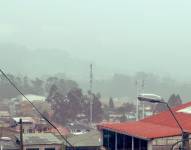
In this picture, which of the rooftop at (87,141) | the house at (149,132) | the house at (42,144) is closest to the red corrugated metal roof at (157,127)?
the house at (149,132)

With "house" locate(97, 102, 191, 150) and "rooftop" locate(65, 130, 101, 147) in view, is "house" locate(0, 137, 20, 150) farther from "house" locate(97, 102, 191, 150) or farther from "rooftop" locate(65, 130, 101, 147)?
"house" locate(97, 102, 191, 150)

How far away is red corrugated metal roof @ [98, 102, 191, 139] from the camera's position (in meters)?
26.5

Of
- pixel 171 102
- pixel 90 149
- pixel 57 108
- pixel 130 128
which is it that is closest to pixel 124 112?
pixel 171 102

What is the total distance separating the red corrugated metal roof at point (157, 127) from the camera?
26539 mm

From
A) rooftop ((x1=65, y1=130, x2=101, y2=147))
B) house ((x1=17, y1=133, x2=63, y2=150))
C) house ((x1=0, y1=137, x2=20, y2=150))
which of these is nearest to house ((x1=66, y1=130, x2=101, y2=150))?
rooftop ((x1=65, y1=130, x2=101, y2=147))

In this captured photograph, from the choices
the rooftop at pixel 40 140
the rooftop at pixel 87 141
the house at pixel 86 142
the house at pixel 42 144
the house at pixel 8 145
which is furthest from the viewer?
the rooftop at pixel 87 141

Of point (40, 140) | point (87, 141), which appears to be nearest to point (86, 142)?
point (87, 141)

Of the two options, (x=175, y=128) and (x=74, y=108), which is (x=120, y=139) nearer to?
(x=175, y=128)

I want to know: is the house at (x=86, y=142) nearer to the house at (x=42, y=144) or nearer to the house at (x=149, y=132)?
the house at (x=42, y=144)

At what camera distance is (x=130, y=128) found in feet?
99.2

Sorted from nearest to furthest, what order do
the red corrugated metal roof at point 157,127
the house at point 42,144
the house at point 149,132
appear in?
the house at point 149,132, the red corrugated metal roof at point 157,127, the house at point 42,144

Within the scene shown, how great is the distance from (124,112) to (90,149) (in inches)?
2622

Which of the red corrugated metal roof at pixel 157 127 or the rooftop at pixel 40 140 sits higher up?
the red corrugated metal roof at pixel 157 127

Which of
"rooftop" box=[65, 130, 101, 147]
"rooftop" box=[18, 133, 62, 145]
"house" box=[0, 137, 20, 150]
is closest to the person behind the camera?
"house" box=[0, 137, 20, 150]
